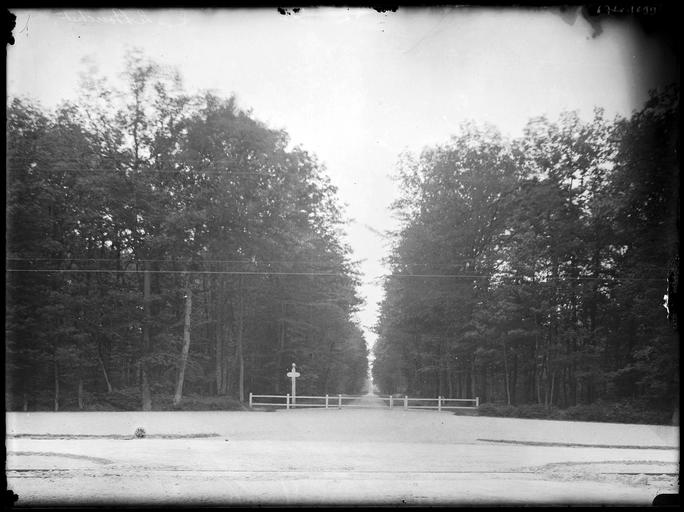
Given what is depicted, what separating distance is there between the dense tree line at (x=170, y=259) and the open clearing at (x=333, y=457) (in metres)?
0.50

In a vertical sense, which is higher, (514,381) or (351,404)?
(514,381)

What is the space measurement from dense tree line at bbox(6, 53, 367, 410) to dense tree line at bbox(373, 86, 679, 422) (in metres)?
0.96

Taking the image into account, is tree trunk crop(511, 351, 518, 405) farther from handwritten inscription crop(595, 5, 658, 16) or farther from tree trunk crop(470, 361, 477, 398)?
handwritten inscription crop(595, 5, 658, 16)

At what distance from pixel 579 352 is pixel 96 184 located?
6.58 m

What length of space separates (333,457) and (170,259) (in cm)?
332

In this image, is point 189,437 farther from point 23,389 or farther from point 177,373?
point 23,389

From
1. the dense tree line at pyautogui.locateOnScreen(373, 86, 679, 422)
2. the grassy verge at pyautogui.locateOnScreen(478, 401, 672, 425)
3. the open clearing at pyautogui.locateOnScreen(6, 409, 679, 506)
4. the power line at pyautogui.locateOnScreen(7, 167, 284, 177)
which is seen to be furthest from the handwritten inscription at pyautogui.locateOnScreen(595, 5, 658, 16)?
the power line at pyautogui.locateOnScreen(7, 167, 284, 177)

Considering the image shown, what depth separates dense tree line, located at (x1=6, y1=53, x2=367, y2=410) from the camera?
599cm

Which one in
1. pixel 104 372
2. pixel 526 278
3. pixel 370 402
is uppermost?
pixel 526 278

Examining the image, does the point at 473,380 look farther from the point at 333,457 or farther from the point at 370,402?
the point at 333,457

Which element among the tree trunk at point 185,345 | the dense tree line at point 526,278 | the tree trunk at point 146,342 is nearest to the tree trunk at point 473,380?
the dense tree line at point 526,278

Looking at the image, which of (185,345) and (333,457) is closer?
(333,457)

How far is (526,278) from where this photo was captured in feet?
22.6

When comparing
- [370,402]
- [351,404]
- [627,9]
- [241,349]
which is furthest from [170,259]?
[627,9]
